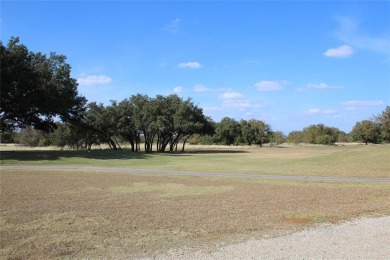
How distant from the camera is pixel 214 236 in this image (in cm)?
775

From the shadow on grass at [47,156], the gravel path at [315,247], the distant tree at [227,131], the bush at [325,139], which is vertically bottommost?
the gravel path at [315,247]

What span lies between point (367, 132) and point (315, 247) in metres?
102

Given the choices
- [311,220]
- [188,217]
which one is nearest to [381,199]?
[311,220]

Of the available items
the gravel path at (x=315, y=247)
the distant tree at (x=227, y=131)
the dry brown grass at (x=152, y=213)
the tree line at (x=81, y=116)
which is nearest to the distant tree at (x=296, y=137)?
the tree line at (x=81, y=116)

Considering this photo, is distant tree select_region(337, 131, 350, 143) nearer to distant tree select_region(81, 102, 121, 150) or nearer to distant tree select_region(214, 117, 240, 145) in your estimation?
distant tree select_region(214, 117, 240, 145)

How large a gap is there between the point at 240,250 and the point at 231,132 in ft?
340

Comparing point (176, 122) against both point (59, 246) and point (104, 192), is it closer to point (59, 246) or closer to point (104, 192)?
point (104, 192)

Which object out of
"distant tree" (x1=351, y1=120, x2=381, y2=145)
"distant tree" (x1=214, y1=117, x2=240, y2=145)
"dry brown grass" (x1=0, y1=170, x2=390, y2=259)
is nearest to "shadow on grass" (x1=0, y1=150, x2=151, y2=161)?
"dry brown grass" (x1=0, y1=170, x2=390, y2=259)

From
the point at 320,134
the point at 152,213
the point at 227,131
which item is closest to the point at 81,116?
the point at 152,213

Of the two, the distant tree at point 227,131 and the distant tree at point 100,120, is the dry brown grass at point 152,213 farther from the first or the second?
the distant tree at point 227,131

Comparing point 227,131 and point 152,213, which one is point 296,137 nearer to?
point 227,131

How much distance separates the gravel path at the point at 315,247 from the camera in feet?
A: 20.8

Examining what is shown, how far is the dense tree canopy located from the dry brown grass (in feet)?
73.2

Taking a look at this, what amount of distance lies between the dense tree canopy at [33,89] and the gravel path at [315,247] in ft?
109
